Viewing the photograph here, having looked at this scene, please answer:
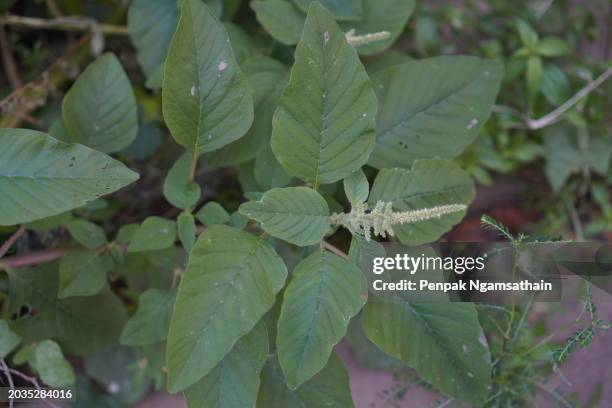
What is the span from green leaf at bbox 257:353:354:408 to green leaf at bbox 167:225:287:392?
0.82 ft

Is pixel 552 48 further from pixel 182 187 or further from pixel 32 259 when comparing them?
pixel 32 259

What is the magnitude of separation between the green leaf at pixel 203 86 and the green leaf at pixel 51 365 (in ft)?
1.47

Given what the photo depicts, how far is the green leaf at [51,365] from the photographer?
3.47 feet

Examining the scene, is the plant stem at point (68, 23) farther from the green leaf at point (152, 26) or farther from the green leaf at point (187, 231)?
the green leaf at point (187, 231)

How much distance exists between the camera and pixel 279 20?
3.57 ft

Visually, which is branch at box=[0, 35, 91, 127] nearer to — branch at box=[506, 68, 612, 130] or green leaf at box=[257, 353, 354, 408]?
green leaf at box=[257, 353, 354, 408]

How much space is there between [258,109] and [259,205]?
1.03 ft

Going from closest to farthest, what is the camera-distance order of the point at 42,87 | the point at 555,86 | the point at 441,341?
the point at 441,341
the point at 42,87
the point at 555,86

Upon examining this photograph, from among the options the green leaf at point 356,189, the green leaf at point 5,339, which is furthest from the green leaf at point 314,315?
the green leaf at point 5,339

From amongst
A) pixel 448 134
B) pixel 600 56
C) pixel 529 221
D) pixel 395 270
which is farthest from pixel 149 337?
pixel 600 56

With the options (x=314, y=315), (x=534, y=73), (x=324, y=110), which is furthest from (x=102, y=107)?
(x=534, y=73)

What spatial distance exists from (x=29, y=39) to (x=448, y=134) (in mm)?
1246

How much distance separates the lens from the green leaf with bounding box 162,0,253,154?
33.8 inches

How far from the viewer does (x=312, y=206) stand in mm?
866
